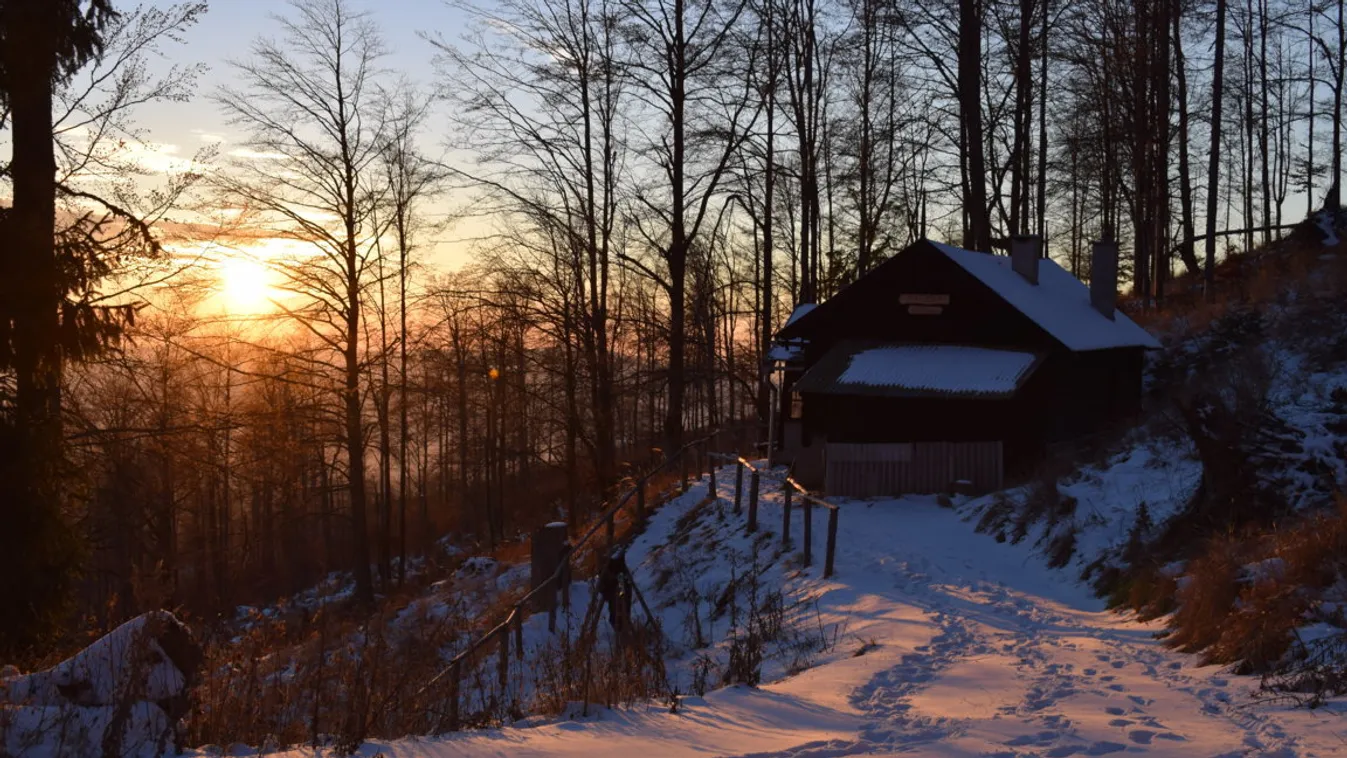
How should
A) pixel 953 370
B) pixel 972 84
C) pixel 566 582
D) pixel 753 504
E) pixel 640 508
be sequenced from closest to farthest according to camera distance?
1. pixel 566 582
2. pixel 753 504
3. pixel 953 370
4. pixel 640 508
5. pixel 972 84

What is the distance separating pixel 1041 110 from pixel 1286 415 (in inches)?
856

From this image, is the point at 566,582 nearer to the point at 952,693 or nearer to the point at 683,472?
the point at 683,472

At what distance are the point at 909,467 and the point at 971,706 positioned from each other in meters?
13.8

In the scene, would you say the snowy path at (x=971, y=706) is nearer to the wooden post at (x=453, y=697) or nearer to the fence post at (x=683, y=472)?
the wooden post at (x=453, y=697)

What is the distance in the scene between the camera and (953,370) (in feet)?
74.4

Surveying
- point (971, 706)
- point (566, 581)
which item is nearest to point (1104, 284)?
point (566, 581)

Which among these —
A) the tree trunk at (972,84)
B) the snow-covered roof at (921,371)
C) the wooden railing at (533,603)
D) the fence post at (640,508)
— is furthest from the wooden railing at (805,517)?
the tree trunk at (972,84)

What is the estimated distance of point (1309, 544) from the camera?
9.47m

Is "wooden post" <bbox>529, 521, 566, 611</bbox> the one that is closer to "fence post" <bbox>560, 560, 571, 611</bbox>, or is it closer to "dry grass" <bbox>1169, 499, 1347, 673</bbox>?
"fence post" <bbox>560, 560, 571, 611</bbox>

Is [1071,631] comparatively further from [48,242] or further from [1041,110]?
[1041,110]

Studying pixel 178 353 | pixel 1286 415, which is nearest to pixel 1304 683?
pixel 1286 415

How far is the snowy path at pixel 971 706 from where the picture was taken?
20.5 ft

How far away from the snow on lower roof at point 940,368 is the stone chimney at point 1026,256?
3.86m

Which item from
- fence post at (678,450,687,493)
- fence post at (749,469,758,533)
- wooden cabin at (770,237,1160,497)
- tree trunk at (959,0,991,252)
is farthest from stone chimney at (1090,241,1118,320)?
fence post at (749,469,758,533)
